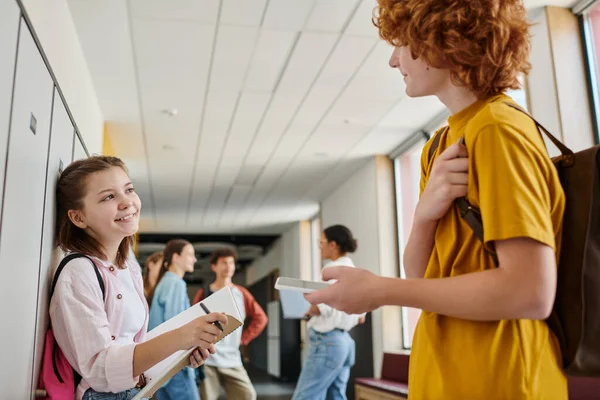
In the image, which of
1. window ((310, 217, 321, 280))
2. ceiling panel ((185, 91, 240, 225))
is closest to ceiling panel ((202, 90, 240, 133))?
ceiling panel ((185, 91, 240, 225))

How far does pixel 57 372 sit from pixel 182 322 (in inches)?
14.2

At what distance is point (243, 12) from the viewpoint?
371 centimetres

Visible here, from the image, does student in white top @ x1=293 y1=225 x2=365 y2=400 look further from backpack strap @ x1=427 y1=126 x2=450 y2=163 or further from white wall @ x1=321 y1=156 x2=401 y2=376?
backpack strap @ x1=427 y1=126 x2=450 y2=163

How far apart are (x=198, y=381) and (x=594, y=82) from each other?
3.38m

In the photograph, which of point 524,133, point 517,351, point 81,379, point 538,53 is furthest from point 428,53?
point 538,53

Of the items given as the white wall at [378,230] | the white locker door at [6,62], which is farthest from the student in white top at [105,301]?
the white wall at [378,230]

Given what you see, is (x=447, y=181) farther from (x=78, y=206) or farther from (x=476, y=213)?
(x=78, y=206)

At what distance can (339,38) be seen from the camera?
4066mm

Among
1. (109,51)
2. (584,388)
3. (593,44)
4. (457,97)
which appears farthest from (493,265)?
(109,51)

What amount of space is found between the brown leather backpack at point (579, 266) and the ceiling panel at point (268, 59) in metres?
3.31

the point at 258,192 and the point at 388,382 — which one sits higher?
the point at 258,192

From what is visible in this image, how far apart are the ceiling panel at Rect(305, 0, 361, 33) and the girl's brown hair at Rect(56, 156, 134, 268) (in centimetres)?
220

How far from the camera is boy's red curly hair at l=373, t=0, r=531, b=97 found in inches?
37.8

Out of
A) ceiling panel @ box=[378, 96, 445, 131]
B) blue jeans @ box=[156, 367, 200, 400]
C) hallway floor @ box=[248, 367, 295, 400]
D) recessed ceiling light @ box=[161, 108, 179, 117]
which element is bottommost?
hallway floor @ box=[248, 367, 295, 400]
